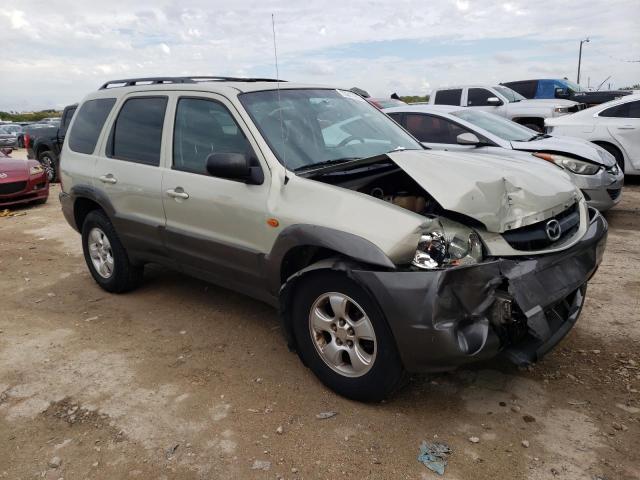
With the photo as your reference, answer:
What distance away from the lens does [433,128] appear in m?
7.29

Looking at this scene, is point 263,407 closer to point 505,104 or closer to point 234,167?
point 234,167

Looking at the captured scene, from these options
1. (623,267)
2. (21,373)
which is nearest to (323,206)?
(21,373)

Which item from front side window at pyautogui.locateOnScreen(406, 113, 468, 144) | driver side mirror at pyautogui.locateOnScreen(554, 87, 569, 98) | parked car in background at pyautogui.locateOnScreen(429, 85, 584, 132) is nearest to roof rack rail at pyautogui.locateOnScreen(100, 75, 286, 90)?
front side window at pyautogui.locateOnScreen(406, 113, 468, 144)

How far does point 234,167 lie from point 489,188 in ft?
4.95

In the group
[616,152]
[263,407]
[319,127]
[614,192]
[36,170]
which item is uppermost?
[319,127]

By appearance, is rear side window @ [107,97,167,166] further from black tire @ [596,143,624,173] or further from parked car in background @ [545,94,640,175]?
black tire @ [596,143,624,173]

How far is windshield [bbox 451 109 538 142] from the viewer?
7.13m

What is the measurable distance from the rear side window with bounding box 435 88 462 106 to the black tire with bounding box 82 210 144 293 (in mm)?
9561

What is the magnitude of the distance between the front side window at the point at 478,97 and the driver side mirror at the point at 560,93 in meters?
4.07

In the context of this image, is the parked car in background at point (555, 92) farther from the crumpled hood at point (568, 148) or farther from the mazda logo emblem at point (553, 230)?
the mazda logo emblem at point (553, 230)

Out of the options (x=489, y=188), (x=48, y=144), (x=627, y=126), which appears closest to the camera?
(x=489, y=188)

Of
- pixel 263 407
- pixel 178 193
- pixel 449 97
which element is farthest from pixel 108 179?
pixel 449 97

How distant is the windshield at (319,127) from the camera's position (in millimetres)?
3514

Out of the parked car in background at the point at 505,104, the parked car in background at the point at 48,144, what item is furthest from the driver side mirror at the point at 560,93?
the parked car in background at the point at 48,144
